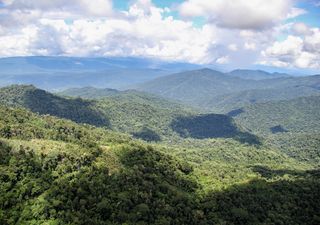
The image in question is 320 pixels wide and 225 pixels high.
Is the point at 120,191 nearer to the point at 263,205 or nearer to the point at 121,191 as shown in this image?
the point at 121,191

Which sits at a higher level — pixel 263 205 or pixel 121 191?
pixel 121 191

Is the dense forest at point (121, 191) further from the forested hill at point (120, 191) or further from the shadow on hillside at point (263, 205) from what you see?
the forested hill at point (120, 191)

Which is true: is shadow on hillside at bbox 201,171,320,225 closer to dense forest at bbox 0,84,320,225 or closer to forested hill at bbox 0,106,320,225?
dense forest at bbox 0,84,320,225

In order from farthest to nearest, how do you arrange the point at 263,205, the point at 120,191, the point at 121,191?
the point at 263,205, the point at 121,191, the point at 120,191

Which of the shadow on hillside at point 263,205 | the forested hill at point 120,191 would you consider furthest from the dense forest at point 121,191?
the forested hill at point 120,191

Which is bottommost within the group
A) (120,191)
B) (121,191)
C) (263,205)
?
(263,205)

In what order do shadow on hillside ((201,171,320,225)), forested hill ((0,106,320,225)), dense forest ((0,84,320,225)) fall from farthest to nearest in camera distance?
shadow on hillside ((201,171,320,225)) → dense forest ((0,84,320,225)) → forested hill ((0,106,320,225))

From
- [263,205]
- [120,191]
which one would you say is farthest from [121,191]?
[263,205]

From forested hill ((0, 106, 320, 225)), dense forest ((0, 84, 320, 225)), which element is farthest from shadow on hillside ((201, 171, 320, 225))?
forested hill ((0, 106, 320, 225))
